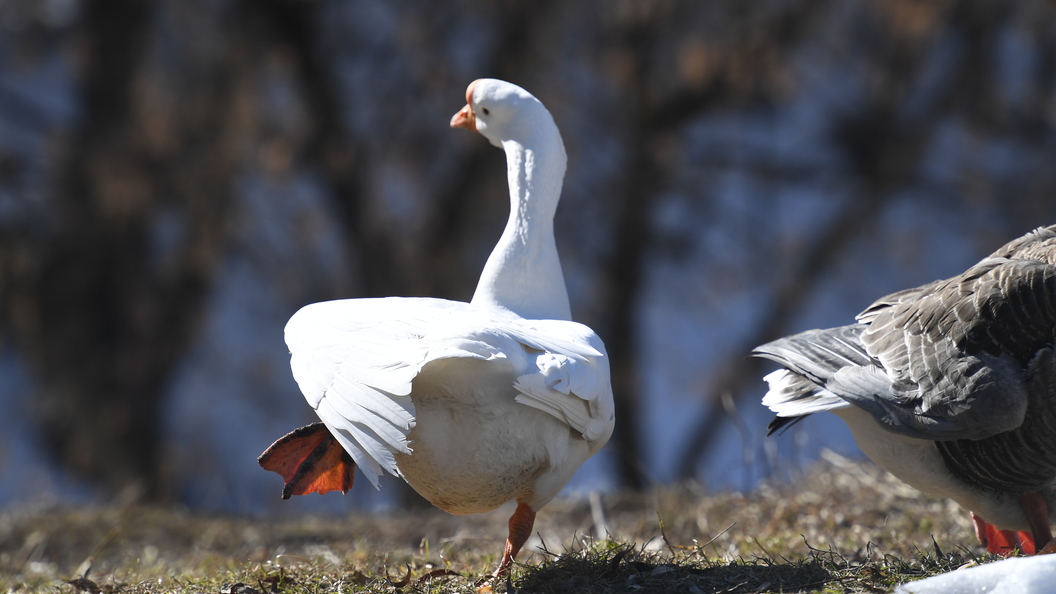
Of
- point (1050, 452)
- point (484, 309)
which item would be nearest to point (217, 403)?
point (484, 309)

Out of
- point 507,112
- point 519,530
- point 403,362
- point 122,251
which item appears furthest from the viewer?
point 122,251

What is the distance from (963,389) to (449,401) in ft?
5.01

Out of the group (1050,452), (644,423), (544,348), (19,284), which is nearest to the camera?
(544,348)

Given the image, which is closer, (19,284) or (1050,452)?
(1050,452)

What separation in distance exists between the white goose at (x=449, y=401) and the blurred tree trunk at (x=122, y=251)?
6320 millimetres

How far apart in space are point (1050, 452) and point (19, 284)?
872 cm

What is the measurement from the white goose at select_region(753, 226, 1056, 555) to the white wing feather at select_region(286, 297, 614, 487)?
76 centimetres

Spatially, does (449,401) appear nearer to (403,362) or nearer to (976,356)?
(403,362)

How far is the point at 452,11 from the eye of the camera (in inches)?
357

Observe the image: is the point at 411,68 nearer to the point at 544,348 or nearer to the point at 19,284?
the point at 19,284

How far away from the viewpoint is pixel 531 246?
11.1 ft

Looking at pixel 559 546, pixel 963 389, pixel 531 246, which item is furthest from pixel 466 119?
pixel 963 389

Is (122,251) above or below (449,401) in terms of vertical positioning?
above

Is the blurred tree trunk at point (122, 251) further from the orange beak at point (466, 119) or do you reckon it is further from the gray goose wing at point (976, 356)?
the gray goose wing at point (976, 356)
